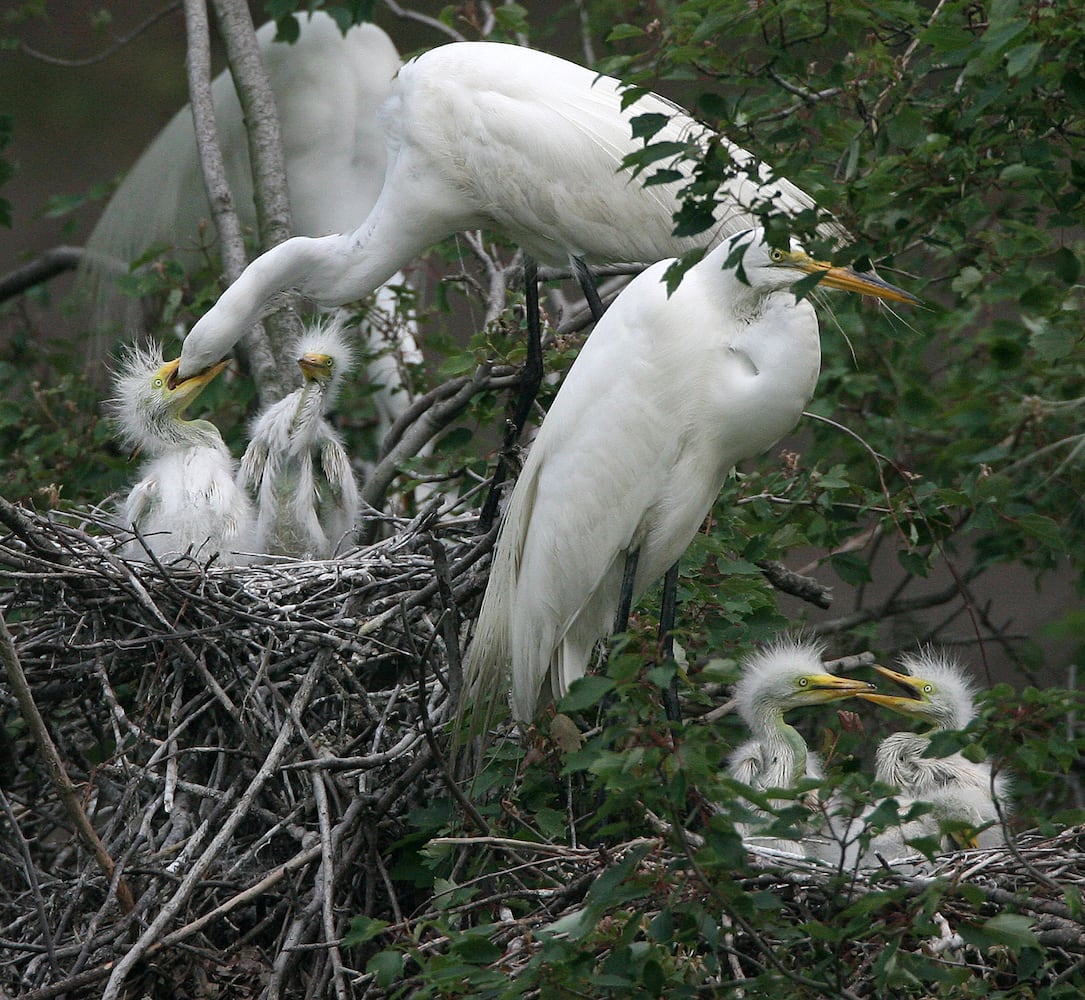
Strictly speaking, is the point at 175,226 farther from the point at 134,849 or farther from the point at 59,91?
the point at 134,849

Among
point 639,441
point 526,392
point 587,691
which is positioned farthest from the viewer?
point 526,392

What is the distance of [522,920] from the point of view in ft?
6.19

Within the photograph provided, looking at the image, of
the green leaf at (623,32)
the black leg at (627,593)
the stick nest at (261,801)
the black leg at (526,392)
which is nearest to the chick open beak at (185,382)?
the stick nest at (261,801)

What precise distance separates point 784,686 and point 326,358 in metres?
1.18

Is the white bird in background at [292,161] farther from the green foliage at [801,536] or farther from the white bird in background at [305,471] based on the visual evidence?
the white bird in background at [305,471]

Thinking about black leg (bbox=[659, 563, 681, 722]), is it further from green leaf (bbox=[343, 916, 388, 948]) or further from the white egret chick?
the white egret chick

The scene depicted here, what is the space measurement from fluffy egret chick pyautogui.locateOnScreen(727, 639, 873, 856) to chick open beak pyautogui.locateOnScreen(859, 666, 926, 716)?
3 cm

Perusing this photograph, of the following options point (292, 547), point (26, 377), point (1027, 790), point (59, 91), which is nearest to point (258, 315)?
point (292, 547)

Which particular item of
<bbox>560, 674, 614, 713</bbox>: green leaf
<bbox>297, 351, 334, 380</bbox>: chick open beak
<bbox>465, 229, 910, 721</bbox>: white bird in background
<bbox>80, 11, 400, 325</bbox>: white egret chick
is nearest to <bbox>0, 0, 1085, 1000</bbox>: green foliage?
<bbox>560, 674, 614, 713</bbox>: green leaf

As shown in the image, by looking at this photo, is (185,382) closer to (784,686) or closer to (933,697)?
(784,686)

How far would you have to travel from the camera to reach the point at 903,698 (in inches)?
99.7

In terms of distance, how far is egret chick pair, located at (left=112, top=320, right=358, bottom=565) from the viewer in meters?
2.89

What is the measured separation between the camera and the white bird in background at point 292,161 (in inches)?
163

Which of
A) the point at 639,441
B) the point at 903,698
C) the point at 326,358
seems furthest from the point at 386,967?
the point at 326,358
